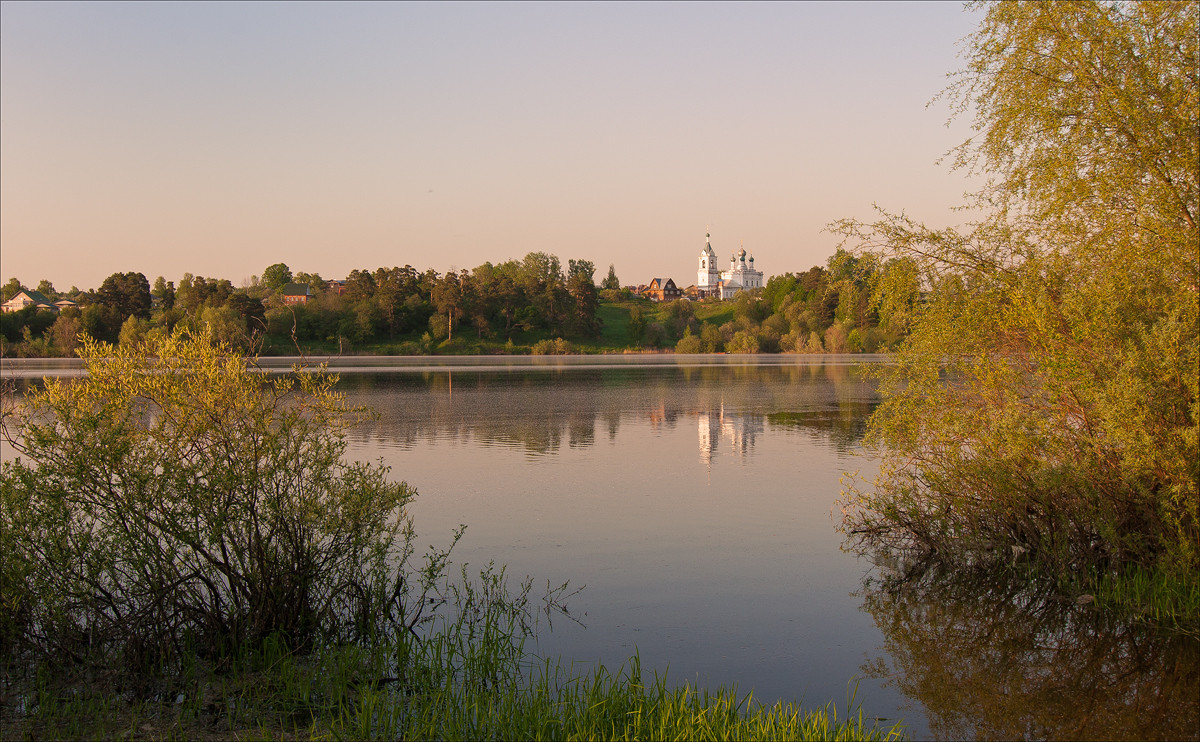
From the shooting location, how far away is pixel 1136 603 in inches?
429

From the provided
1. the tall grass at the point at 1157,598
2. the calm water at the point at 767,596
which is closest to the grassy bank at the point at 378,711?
the calm water at the point at 767,596

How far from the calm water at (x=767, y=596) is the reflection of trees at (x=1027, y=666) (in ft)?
0.09

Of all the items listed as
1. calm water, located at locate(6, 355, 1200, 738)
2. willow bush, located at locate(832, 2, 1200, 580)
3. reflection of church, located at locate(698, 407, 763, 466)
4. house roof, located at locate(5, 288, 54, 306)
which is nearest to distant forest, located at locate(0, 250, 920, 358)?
house roof, located at locate(5, 288, 54, 306)

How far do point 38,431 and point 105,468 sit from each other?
2.38ft

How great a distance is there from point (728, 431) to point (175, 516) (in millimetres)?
24367

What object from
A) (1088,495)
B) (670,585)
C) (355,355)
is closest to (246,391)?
(670,585)

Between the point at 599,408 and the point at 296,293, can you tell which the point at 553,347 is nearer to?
the point at 296,293

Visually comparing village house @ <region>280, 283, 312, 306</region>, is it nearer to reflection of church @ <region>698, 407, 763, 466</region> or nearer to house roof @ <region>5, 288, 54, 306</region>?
house roof @ <region>5, 288, 54, 306</region>

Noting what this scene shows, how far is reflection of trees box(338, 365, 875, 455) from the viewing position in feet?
102

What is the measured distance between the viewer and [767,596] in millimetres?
12586

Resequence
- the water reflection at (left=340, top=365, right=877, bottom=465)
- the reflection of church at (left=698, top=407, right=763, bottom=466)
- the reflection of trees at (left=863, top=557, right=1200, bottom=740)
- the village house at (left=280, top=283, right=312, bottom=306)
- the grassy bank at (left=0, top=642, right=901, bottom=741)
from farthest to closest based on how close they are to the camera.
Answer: the village house at (left=280, top=283, right=312, bottom=306), the water reflection at (left=340, top=365, right=877, bottom=465), the reflection of church at (left=698, top=407, right=763, bottom=466), the reflection of trees at (left=863, top=557, right=1200, bottom=740), the grassy bank at (left=0, top=642, right=901, bottom=741)

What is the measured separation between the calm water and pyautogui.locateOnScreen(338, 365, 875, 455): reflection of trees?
7.20 ft

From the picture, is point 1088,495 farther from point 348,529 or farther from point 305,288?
point 305,288

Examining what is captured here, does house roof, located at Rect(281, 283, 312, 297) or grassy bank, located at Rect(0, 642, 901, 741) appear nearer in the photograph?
grassy bank, located at Rect(0, 642, 901, 741)
